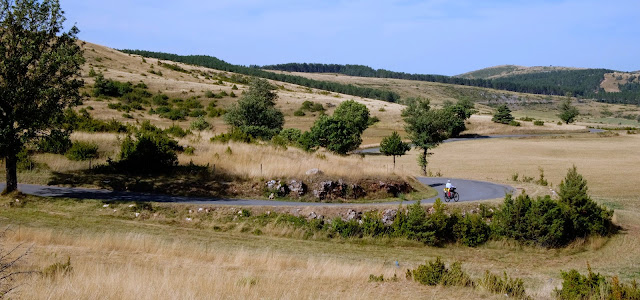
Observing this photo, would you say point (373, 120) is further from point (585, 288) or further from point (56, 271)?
point (56, 271)

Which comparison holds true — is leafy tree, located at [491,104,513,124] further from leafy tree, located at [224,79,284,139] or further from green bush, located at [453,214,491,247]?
green bush, located at [453,214,491,247]

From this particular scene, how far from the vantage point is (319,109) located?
Answer: 336ft

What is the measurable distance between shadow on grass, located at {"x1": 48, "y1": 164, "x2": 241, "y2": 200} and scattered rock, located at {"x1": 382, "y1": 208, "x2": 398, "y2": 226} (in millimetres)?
8318

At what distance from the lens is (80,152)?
97.9 feet

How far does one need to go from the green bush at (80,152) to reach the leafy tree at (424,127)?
Result: 89.4 ft

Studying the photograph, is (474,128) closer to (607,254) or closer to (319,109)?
(319,109)

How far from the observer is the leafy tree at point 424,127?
45.7m

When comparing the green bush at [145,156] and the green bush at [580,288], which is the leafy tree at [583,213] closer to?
the green bush at [580,288]

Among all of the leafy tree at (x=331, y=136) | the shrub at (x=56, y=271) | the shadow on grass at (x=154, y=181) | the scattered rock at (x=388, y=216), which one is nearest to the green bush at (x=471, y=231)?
the scattered rock at (x=388, y=216)

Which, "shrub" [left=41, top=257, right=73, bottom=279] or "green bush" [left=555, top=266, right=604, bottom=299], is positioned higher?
"shrub" [left=41, top=257, right=73, bottom=279]

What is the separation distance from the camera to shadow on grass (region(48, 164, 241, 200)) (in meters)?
26.4

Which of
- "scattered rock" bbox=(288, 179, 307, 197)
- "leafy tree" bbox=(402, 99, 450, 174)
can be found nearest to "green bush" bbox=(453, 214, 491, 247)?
"scattered rock" bbox=(288, 179, 307, 197)

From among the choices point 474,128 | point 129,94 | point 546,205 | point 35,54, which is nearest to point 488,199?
point 546,205

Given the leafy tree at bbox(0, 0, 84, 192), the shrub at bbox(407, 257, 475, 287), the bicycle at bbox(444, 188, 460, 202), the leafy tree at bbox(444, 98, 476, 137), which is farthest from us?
the leafy tree at bbox(444, 98, 476, 137)
